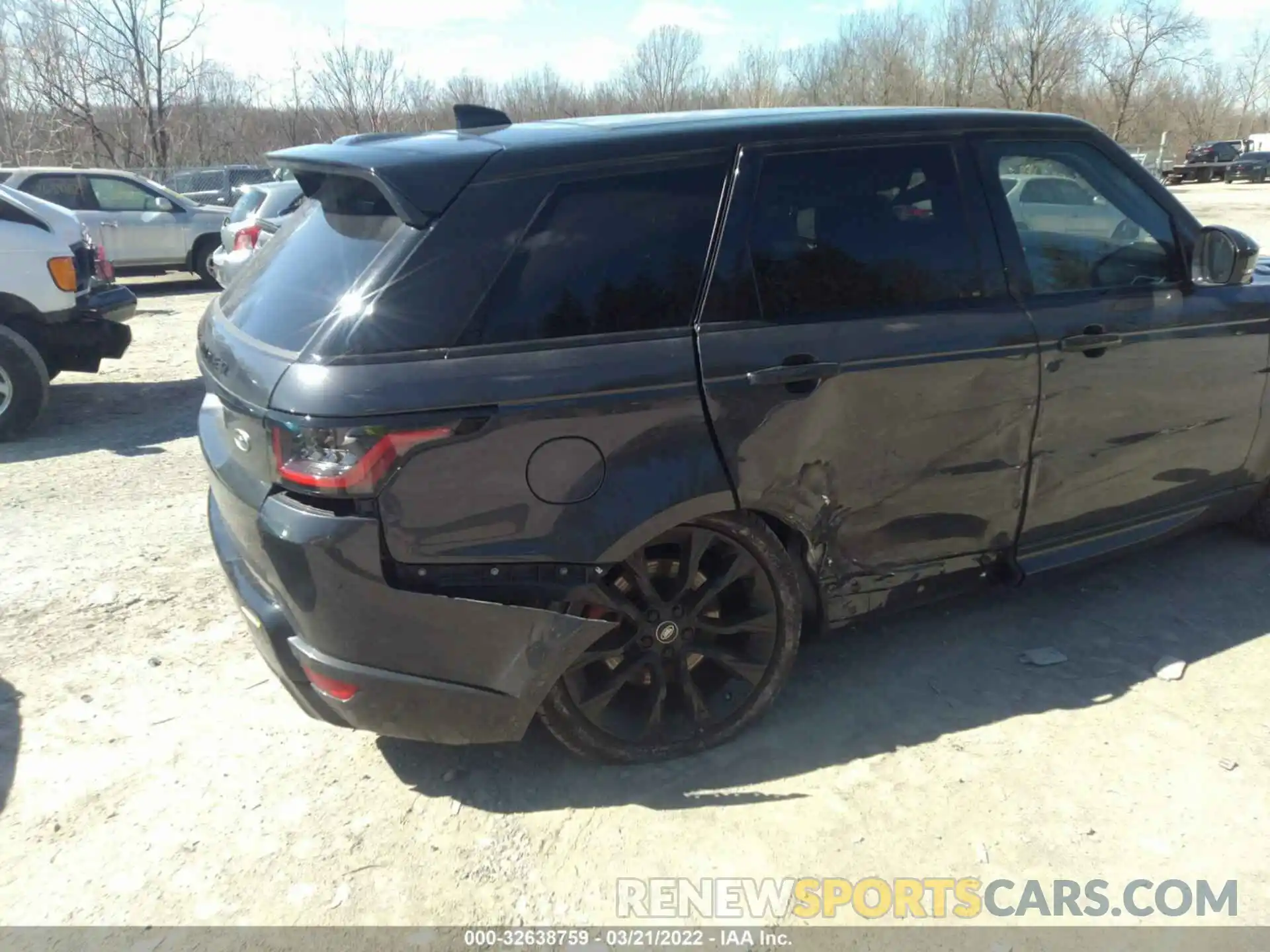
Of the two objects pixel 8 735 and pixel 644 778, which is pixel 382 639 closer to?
pixel 644 778

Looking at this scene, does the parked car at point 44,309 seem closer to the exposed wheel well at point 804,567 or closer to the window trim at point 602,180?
the window trim at point 602,180

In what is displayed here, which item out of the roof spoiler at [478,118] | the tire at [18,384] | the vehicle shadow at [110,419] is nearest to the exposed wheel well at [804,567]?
the roof spoiler at [478,118]

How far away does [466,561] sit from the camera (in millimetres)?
2611

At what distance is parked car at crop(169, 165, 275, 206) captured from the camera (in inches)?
865

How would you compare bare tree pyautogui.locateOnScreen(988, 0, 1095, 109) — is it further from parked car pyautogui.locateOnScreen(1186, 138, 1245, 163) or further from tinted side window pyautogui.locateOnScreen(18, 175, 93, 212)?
tinted side window pyautogui.locateOnScreen(18, 175, 93, 212)

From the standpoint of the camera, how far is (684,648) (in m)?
3.01

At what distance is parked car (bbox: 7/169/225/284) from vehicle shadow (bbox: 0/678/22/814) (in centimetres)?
1176

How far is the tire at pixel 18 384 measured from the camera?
264 inches

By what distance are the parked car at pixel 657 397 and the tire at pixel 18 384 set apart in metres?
4.58

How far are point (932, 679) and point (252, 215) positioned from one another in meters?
11.7

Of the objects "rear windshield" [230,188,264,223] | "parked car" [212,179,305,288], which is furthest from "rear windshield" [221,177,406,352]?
"rear windshield" [230,188,264,223]

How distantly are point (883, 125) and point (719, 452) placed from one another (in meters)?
1.31

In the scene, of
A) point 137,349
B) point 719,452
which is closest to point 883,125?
point 719,452

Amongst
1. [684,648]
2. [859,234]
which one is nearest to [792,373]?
[859,234]
